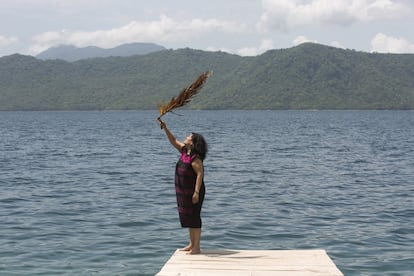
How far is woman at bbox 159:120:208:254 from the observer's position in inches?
417

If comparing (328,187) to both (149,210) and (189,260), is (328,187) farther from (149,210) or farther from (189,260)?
(189,260)

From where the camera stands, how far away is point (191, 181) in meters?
10.7

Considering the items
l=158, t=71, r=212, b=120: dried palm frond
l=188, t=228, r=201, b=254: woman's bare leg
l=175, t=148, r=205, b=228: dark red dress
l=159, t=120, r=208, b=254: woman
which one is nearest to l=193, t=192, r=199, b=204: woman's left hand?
l=159, t=120, r=208, b=254: woman

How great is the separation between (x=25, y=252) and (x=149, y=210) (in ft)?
20.5

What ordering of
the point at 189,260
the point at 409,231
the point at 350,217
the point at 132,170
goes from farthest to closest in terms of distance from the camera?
the point at 132,170 → the point at 350,217 → the point at 409,231 → the point at 189,260

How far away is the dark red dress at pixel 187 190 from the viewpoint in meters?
10.7

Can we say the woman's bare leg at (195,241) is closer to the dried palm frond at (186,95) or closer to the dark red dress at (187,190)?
the dark red dress at (187,190)

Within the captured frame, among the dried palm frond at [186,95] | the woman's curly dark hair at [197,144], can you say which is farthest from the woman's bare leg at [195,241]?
the dried palm frond at [186,95]

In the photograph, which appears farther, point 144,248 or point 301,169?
point 301,169

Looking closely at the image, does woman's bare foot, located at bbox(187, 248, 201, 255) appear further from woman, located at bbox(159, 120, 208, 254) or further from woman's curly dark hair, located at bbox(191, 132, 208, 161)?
woman's curly dark hair, located at bbox(191, 132, 208, 161)

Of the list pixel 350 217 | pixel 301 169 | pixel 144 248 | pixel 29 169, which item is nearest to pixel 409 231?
pixel 350 217

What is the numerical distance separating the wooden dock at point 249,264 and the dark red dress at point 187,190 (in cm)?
64

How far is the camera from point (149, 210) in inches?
776

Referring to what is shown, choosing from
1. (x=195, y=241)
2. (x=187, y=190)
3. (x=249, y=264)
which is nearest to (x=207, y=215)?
(x=195, y=241)
